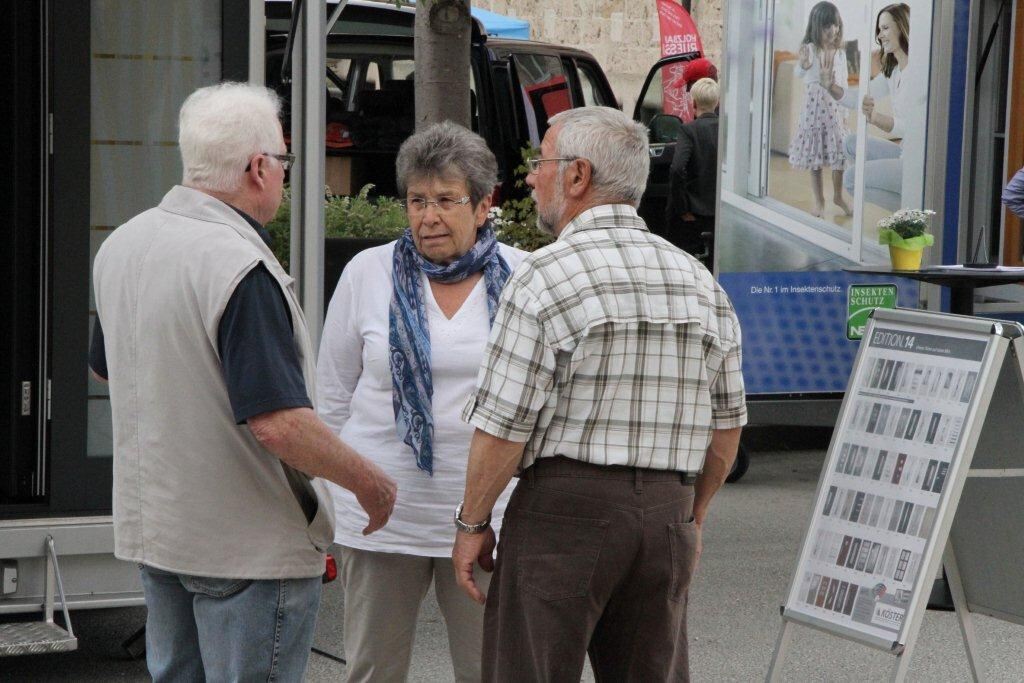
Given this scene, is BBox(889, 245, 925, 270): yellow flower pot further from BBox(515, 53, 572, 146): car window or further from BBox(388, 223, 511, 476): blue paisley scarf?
BBox(515, 53, 572, 146): car window

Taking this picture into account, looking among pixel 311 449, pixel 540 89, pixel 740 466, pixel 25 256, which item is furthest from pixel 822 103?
pixel 311 449

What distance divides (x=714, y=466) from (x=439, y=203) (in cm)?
93

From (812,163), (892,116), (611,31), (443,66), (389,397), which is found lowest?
(389,397)

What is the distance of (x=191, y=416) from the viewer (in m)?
2.59

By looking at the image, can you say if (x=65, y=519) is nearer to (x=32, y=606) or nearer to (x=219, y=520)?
(x=32, y=606)

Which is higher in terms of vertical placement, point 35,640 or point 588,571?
point 588,571

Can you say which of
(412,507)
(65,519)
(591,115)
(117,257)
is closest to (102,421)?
(65,519)

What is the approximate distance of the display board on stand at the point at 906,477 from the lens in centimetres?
375

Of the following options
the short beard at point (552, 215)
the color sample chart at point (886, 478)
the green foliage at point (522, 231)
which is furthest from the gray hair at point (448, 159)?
the green foliage at point (522, 231)

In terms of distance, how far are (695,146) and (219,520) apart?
603cm

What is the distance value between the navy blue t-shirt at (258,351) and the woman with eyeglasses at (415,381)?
2.52 ft

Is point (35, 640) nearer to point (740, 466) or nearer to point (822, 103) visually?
point (740, 466)

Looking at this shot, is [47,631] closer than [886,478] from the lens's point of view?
No

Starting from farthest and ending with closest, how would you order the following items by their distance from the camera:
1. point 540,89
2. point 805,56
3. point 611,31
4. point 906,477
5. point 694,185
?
point 611,31 → point 540,89 → point 694,185 → point 805,56 → point 906,477
